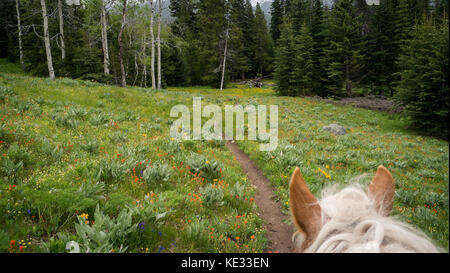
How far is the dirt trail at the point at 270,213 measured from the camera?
3835 millimetres

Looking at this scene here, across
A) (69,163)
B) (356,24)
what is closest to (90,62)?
(69,163)

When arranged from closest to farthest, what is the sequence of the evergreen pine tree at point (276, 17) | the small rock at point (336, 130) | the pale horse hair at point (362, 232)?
the pale horse hair at point (362, 232), the small rock at point (336, 130), the evergreen pine tree at point (276, 17)

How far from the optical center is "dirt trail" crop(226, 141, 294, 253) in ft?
12.6

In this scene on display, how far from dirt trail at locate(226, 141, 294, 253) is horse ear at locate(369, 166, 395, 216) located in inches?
78.1

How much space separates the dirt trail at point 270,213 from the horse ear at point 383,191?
198 centimetres

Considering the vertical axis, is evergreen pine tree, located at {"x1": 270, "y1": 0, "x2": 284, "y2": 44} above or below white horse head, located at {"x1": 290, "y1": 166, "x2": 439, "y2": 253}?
above

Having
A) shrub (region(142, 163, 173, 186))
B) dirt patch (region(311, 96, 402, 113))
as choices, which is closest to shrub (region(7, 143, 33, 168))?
shrub (region(142, 163, 173, 186))

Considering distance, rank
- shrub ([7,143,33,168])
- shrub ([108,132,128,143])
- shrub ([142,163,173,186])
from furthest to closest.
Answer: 1. shrub ([108,132,128,143])
2. shrub ([142,163,173,186])
3. shrub ([7,143,33,168])

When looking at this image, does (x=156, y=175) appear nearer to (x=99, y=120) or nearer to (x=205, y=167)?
(x=205, y=167)

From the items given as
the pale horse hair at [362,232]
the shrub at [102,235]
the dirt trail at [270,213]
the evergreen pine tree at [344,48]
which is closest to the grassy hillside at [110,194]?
the shrub at [102,235]

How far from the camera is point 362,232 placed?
1.14 meters

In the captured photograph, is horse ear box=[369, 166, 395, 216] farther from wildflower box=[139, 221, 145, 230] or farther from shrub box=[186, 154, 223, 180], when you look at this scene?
shrub box=[186, 154, 223, 180]

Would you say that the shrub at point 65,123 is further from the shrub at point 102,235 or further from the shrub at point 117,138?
the shrub at point 102,235
